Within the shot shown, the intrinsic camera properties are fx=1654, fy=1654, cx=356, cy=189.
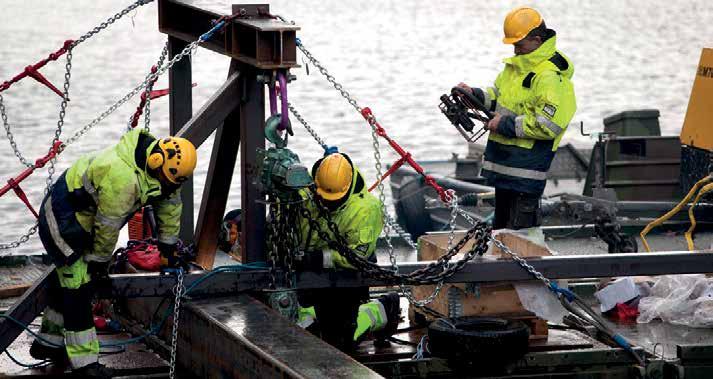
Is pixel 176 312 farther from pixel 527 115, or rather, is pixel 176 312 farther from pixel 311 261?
pixel 527 115

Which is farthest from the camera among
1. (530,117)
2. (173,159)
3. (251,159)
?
(530,117)

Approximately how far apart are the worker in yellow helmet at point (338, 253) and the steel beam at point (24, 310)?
1671 millimetres

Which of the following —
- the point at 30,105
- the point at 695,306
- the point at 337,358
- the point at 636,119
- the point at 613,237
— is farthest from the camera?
the point at 30,105

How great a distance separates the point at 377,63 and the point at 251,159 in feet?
142

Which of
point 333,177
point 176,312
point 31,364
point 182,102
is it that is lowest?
point 31,364

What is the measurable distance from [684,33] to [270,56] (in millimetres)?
57990

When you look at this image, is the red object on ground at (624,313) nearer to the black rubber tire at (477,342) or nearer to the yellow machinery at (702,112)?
the black rubber tire at (477,342)

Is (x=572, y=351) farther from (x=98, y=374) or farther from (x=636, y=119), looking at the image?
(x=636, y=119)

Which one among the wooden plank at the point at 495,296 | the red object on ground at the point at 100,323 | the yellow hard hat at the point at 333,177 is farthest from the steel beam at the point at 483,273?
the red object on ground at the point at 100,323

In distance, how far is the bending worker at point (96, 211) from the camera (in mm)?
9875

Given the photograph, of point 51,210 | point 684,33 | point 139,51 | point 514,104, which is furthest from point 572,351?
point 684,33

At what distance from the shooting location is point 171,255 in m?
10.5

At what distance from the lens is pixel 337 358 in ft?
30.5

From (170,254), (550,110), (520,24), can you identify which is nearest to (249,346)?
(170,254)
